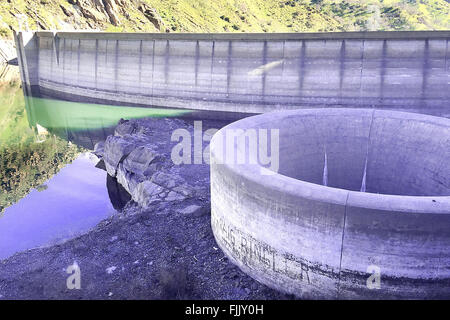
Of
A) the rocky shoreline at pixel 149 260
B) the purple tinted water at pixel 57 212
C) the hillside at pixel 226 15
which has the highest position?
the hillside at pixel 226 15

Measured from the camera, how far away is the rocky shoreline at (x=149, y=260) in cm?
794

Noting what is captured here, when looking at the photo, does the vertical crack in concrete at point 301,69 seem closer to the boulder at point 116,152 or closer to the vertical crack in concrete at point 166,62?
the vertical crack in concrete at point 166,62

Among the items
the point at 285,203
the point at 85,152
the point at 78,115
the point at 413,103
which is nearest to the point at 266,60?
the point at 413,103

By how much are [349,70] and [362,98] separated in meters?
1.72

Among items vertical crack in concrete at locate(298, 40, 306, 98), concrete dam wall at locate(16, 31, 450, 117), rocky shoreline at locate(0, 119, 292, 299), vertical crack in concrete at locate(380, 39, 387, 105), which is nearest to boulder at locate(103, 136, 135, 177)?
rocky shoreline at locate(0, 119, 292, 299)

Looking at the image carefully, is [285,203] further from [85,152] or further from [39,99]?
[39,99]

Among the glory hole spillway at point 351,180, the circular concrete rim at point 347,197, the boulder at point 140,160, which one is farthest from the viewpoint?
the boulder at point 140,160

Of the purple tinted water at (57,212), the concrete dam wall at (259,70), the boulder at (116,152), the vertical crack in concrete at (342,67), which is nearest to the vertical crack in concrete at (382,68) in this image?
the concrete dam wall at (259,70)

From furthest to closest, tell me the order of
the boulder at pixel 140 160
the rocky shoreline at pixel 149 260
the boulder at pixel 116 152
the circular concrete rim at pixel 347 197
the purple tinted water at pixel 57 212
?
1. the boulder at pixel 116 152
2. the boulder at pixel 140 160
3. the purple tinted water at pixel 57 212
4. the rocky shoreline at pixel 149 260
5. the circular concrete rim at pixel 347 197

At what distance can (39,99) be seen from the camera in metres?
35.1

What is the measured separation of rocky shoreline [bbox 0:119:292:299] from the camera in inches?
313

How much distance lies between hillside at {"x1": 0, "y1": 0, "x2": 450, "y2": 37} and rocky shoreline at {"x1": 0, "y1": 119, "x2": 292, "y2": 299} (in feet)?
147

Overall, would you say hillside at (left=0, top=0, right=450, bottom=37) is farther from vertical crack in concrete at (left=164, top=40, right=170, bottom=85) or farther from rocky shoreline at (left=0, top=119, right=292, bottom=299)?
rocky shoreline at (left=0, top=119, right=292, bottom=299)

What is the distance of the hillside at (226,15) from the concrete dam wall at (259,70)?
21223mm
